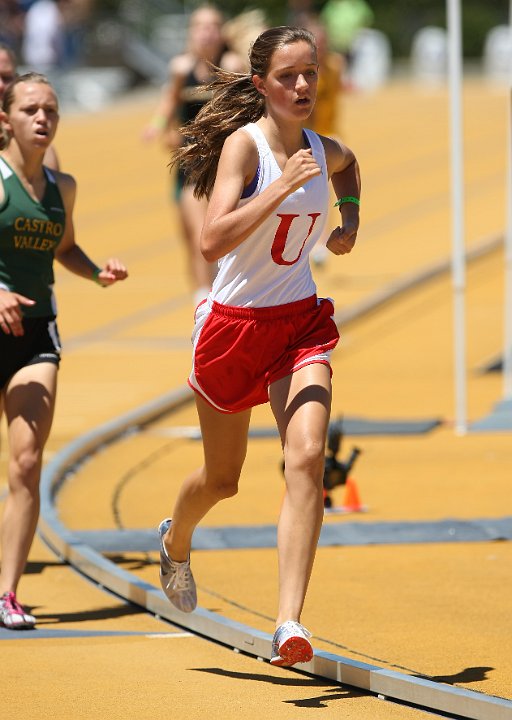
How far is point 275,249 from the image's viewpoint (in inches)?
243

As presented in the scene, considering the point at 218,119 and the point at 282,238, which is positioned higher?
the point at 218,119

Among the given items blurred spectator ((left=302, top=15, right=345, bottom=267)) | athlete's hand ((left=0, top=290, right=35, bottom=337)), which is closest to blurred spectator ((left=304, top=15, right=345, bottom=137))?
blurred spectator ((left=302, top=15, right=345, bottom=267))

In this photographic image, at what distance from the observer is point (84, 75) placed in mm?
44031

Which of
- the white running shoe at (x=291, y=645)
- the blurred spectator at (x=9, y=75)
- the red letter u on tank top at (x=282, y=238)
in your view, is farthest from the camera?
the blurred spectator at (x=9, y=75)

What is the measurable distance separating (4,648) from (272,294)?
1.73 meters

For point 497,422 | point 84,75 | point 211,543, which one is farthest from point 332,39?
point 211,543

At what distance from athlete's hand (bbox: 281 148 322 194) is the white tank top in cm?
26

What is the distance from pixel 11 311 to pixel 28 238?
0.45 metres

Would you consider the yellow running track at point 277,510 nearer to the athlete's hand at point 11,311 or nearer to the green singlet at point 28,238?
the athlete's hand at point 11,311

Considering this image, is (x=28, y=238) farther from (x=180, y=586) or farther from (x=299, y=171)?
(x=299, y=171)

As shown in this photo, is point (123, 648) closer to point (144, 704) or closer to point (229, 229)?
point (144, 704)

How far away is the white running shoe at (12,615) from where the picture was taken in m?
6.91

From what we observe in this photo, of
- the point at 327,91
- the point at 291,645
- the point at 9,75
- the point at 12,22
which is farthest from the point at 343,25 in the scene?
the point at 291,645

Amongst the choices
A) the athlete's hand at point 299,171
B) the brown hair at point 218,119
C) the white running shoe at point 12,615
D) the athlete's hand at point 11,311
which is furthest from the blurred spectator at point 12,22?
the athlete's hand at point 299,171
